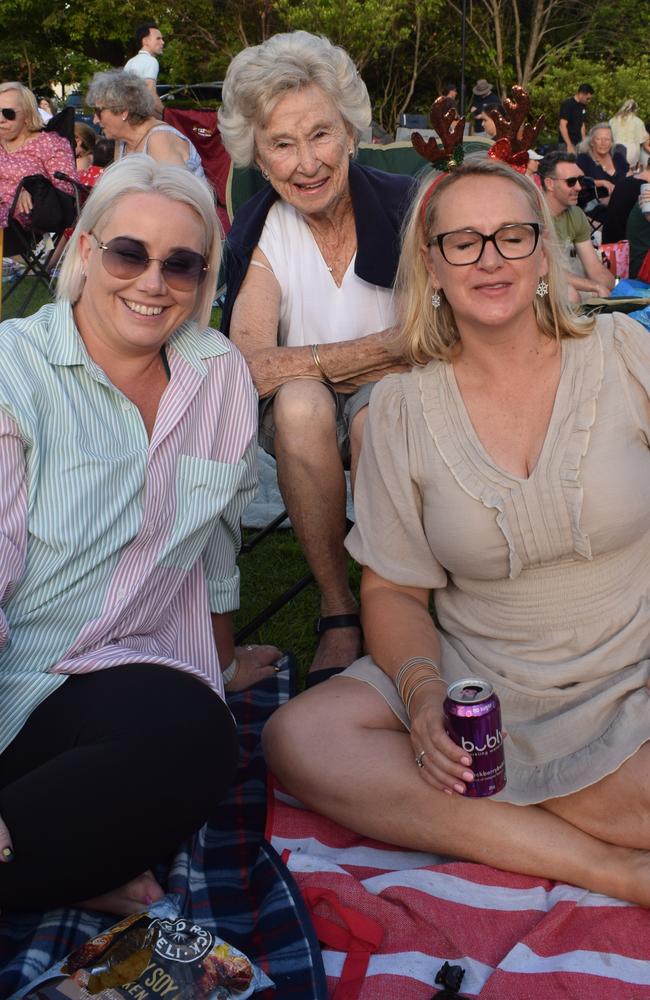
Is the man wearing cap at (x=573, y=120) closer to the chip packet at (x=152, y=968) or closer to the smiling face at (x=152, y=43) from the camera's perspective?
the smiling face at (x=152, y=43)

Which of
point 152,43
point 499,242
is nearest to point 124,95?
point 152,43

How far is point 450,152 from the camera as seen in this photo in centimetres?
266

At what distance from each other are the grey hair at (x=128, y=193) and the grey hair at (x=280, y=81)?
92cm

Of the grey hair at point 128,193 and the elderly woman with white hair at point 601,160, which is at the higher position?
the grey hair at point 128,193

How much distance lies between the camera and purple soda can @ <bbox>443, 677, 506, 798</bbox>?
2053 mm

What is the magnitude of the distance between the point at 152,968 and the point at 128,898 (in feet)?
1.24

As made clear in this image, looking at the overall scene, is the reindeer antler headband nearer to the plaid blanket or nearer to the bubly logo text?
the bubly logo text

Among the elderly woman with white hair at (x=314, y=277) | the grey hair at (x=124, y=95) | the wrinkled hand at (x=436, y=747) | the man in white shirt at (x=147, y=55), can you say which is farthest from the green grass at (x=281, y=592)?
the man in white shirt at (x=147, y=55)

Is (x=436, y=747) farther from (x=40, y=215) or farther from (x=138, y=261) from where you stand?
(x=40, y=215)

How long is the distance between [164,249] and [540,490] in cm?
106

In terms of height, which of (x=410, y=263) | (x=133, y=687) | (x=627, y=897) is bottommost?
(x=627, y=897)

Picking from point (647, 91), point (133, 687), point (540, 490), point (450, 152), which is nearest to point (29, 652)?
point (133, 687)

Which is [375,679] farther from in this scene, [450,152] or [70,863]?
[450,152]

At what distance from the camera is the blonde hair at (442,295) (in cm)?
256
